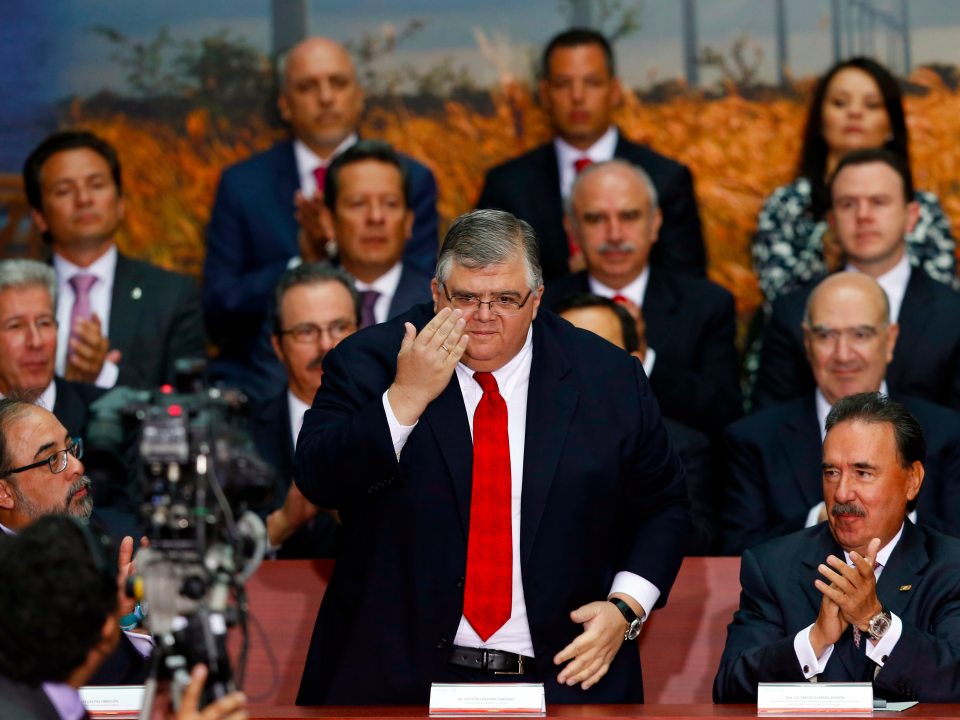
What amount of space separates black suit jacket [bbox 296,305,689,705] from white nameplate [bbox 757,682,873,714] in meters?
0.36

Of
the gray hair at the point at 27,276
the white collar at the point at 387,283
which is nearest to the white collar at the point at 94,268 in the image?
the gray hair at the point at 27,276

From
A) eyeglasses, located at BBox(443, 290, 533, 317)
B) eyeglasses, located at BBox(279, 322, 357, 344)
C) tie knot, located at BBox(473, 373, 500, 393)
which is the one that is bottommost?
tie knot, located at BBox(473, 373, 500, 393)

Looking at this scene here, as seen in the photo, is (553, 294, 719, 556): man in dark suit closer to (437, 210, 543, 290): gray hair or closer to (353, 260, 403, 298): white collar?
(353, 260, 403, 298): white collar

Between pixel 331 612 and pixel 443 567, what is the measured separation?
27 centimetres

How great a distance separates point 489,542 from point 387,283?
6.89ft

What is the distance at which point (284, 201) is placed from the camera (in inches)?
204

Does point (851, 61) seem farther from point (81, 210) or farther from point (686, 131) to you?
point (81, 210)

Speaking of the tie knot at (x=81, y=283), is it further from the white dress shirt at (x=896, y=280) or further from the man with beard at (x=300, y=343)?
the white dress shirt at (x=896, y=280)

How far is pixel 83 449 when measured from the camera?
3.00m

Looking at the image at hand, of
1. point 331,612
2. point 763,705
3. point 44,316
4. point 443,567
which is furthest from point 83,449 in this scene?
point 763,705

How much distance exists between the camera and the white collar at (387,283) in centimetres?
456

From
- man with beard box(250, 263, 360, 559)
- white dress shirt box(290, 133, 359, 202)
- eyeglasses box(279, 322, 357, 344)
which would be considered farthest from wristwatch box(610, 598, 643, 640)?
white dress shirt box(290, 133, 359, 202)

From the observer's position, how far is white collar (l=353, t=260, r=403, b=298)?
180 inches

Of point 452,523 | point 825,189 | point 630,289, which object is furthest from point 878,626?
point 825,189
